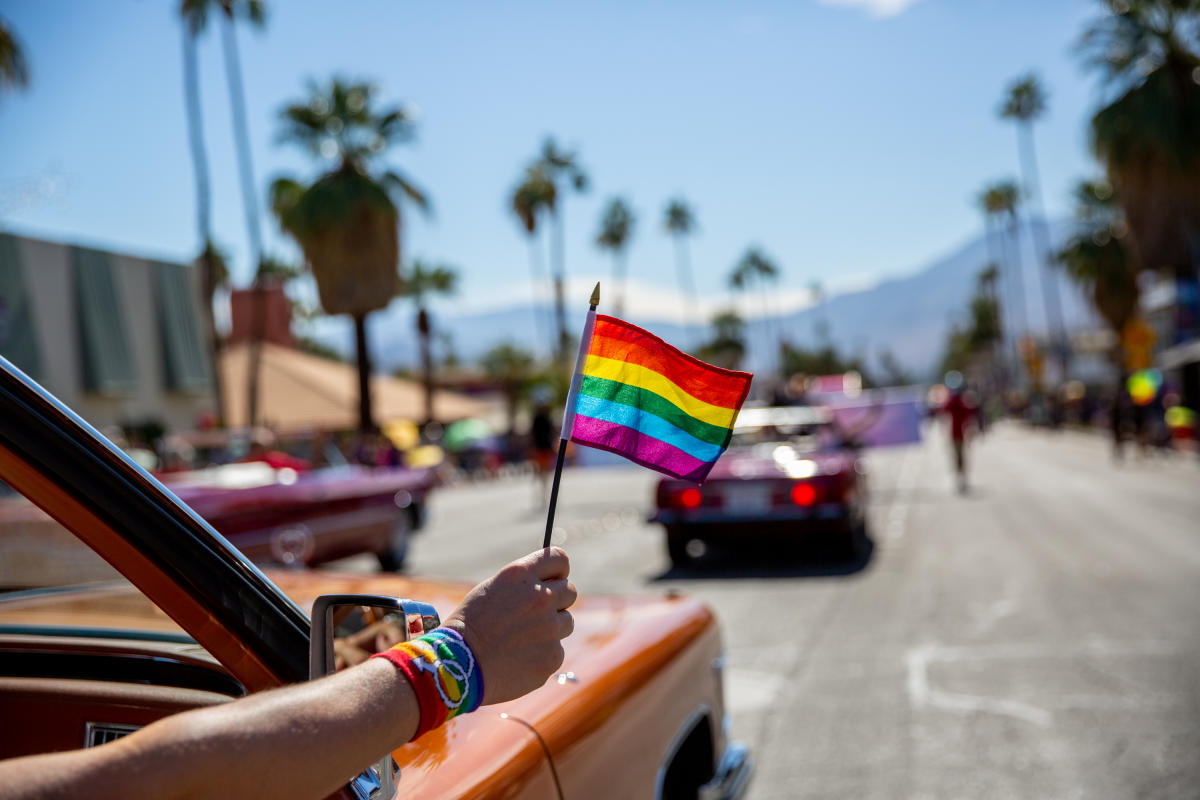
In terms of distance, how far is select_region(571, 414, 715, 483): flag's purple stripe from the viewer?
168 cm

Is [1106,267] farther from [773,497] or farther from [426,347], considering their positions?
[773,497]

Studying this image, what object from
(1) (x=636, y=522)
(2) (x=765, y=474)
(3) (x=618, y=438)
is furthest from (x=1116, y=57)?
(3) (x=618, y=438)

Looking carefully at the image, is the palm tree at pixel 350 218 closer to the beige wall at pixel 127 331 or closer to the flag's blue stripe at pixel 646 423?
the beige wall at pixel 127 331

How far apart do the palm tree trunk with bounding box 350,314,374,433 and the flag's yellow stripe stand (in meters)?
25.0

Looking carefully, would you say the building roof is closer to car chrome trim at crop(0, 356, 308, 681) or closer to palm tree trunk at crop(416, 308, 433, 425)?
palm tree trunk at crop(416, 308, 433, 425)

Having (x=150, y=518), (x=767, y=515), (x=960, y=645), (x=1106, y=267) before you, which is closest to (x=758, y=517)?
(x=767, y=515)

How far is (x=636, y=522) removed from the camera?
13992mm

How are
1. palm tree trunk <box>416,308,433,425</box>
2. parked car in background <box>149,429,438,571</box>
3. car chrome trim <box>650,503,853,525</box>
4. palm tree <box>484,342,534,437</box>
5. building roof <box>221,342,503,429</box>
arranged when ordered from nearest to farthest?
parked car in background <box>149,429,438,571</box>
car chrome trim <box>650,503,853,525</box>
building roof <box>221,342,503,429</box>
palm tree trunk <box>416,308,433,425</box>
palm tree <box>484,342,534,437</box>

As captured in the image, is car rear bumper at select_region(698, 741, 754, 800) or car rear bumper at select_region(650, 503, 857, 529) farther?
car rear bumper at select_region(650, 503, 857, 529)

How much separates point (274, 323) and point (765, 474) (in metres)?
51.2

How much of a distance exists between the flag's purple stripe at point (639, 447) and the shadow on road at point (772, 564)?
7392 mm

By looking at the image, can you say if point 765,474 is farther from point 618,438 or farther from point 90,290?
point 90,290

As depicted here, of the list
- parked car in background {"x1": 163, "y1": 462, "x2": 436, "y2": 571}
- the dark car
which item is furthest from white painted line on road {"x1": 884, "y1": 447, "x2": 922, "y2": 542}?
parked car in background {"x1": 163, "y1": 462, "x2": 436, "y2": 571}

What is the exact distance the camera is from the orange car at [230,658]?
4.13ft
